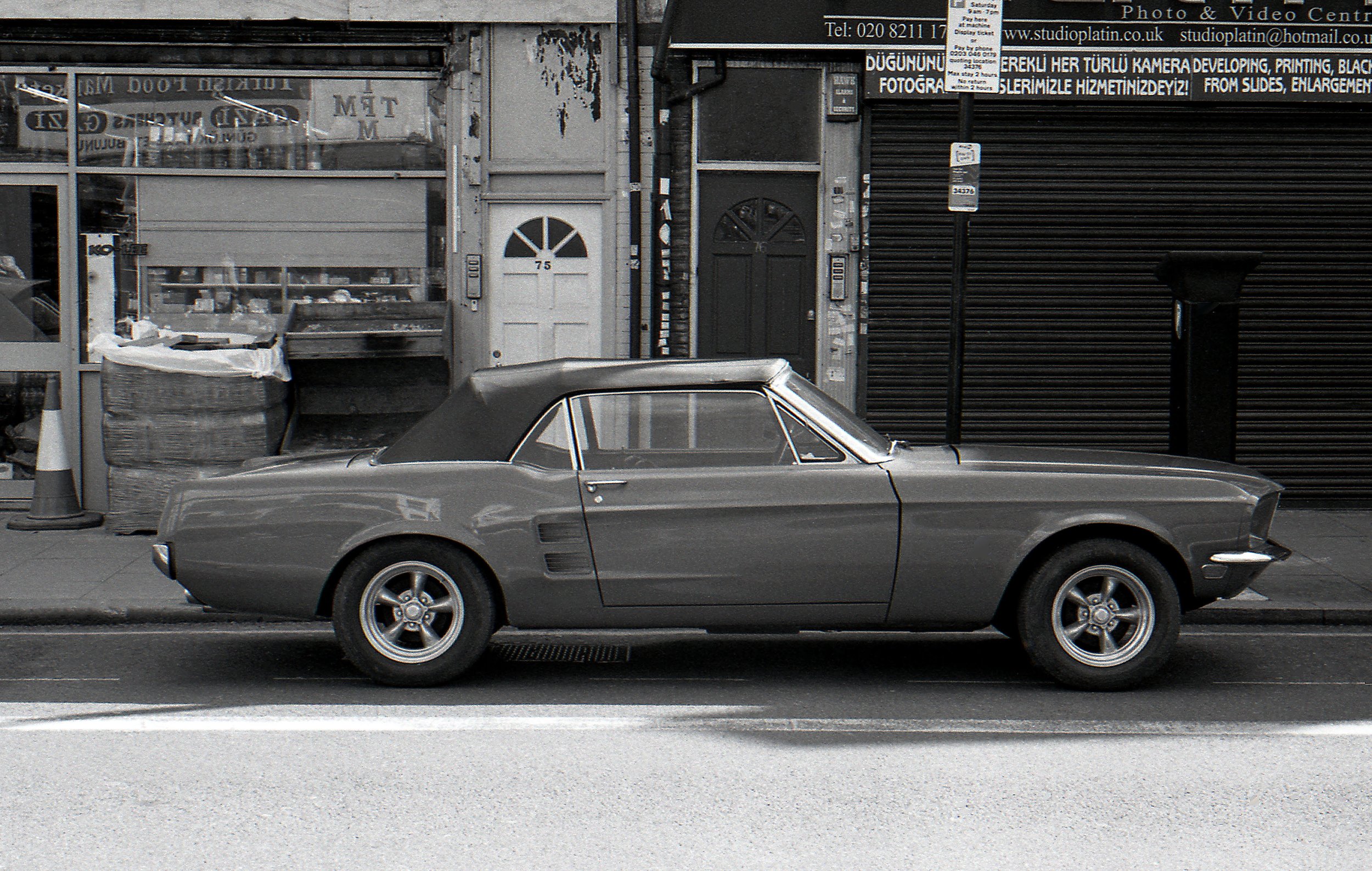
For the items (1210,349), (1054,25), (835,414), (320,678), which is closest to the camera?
(835,414)

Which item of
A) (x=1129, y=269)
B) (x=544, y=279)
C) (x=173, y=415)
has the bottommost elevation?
(x=173, y=415)

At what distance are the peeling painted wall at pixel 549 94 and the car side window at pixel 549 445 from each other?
5297 mm

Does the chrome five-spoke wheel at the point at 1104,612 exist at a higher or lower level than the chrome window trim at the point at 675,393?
lower

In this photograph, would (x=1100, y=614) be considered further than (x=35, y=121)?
No

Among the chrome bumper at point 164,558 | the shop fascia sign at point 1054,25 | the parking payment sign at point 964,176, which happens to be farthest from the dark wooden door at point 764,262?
the chrome bumper at point 164,558

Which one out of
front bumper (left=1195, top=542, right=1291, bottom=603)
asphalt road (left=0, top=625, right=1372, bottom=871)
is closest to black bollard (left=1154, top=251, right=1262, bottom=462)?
asphalt road (left=0, top=625, right=1372, bottom=871)

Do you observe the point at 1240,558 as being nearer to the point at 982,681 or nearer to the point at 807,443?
the point at 982,681

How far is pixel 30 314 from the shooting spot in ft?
35.3

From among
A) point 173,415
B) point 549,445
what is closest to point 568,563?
point 549,445

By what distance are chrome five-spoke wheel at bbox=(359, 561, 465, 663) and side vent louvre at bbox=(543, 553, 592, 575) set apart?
390 mm

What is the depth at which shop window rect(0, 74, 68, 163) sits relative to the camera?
34.9ft

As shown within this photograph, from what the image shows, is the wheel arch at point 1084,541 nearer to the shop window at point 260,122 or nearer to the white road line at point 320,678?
the white road line at point 320,678

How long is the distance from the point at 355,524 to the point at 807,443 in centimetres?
188

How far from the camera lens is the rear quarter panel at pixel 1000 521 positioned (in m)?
5.63
